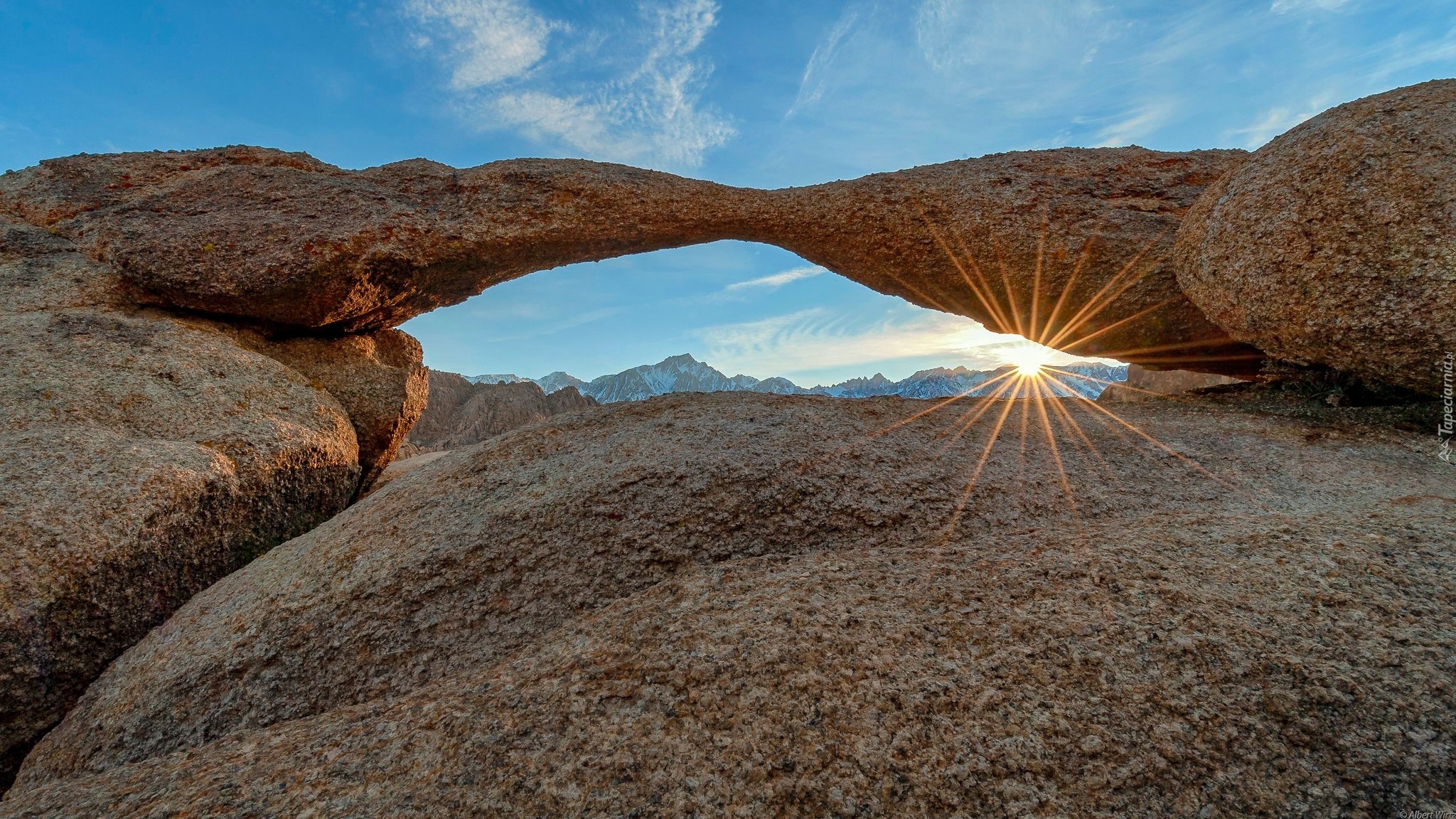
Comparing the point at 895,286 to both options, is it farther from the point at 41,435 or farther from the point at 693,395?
the point at 41,435

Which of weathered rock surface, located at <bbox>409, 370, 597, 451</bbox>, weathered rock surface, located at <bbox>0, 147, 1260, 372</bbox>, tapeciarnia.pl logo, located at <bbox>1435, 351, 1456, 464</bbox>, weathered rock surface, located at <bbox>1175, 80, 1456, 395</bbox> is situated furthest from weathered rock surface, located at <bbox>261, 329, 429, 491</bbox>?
weathered rock surface, located at <bbox>409, 370, 597, 451</bbox>

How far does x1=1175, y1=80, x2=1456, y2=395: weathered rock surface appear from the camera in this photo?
8.98 metres

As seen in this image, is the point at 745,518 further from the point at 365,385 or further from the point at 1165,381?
the point at 1165,381

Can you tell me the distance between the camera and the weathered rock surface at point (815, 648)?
3.91 m

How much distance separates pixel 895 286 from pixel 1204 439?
354 inches

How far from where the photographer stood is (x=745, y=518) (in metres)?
7.74

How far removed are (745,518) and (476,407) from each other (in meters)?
79.6

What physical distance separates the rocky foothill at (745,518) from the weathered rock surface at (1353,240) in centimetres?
7

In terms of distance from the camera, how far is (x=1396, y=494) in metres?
8.02

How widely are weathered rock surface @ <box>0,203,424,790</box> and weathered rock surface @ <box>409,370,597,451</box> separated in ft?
174

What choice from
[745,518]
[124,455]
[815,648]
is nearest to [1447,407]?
[745,518]

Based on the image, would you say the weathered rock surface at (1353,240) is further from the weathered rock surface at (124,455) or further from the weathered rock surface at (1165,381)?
the weathered rock surface at (124,455)

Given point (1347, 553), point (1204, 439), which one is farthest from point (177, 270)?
point (1204, 439)

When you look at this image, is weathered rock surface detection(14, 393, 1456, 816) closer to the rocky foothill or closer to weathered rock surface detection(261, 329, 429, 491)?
the rocky foothill
